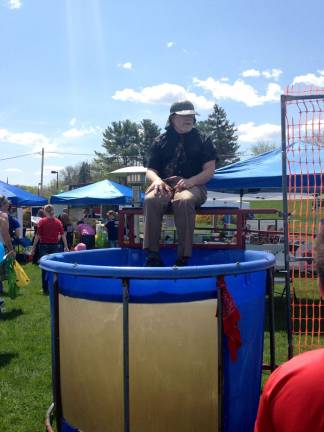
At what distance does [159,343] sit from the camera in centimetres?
279

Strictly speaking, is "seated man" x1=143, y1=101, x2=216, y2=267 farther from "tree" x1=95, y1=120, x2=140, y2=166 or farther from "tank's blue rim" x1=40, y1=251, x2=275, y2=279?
"tree" x1=95, y1=120, x2=140, y2=166

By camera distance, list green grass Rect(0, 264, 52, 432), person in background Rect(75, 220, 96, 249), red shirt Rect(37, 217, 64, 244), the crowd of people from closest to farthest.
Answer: green grass Rect(0, 264, 52, 432)
the crowd of people
red shirt Rect(37, 217, 64, 244)
person in background Rect(75, 220, 96, 249)

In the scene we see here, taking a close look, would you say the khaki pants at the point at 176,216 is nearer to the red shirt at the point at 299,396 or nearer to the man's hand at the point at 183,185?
the man's hand at the point at 183,185

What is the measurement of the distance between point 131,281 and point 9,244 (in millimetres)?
5038

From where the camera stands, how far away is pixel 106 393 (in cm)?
290

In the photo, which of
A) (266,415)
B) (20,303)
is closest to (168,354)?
(266,415)

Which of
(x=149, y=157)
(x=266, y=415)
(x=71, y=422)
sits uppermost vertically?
(x=149, y=157)

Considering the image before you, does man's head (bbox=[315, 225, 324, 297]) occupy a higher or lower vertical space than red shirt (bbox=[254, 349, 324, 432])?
higher

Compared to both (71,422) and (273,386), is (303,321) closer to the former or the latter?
(71,422)

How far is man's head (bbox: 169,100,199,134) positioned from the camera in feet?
13.1

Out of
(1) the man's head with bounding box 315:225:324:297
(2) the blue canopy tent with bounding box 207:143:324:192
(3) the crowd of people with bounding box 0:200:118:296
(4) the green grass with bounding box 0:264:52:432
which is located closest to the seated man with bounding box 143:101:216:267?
(4) the green grass with bounding box 0:264:52:432

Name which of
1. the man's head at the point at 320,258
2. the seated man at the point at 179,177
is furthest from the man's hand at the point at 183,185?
the man's head at the point at 320,258

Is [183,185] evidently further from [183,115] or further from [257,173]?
[257,173]

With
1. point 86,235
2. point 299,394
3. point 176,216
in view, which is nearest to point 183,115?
point 176,216
